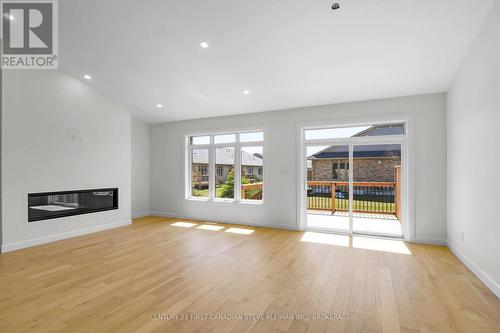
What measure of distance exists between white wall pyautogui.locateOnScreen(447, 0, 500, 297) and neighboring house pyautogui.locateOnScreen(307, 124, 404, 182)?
0.97 metres

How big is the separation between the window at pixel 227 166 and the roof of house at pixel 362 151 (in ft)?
4.66

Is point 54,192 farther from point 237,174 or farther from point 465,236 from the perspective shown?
point 465,236

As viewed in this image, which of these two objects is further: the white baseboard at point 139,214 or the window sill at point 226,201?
the white baseboard at point 139,214

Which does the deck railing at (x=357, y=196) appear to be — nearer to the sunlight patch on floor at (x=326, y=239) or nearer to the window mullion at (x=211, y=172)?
the sunlight patch on floor at (x=326, y=239)

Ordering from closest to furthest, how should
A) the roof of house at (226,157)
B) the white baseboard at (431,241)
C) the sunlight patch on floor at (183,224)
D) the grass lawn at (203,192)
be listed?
the white baseboard at (431,241), the sunlight patch on floor at (183,224), the roof of house at (226,157), the grass lawn at (203,192)

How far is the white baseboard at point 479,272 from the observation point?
2571 mm

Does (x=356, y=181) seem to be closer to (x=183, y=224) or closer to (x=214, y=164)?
(x=214, y=164)

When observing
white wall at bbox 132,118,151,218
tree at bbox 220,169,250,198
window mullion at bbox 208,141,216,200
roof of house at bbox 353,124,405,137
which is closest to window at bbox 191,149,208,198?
window mullion at bbox 208,141,216,200

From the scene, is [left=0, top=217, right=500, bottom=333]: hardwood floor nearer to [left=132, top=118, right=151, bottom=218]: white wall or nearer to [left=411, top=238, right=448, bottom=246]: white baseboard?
[left=411, top=238, right=448, bottom=246]: white baseboard

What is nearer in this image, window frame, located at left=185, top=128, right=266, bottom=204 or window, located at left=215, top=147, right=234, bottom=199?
window frame, located at left=185, top=128, right=266, bottom=204

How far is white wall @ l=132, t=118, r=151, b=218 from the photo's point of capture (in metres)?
6.86

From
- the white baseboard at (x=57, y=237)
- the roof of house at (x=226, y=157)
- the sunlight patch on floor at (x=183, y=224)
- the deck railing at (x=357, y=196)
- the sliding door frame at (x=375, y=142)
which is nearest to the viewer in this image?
the white baseboard at (x=57, y=237)

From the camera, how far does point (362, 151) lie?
498 centimetres

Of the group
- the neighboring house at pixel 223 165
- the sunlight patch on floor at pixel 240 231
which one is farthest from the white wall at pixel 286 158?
the sunlight patch on floor at pixel 240 231
